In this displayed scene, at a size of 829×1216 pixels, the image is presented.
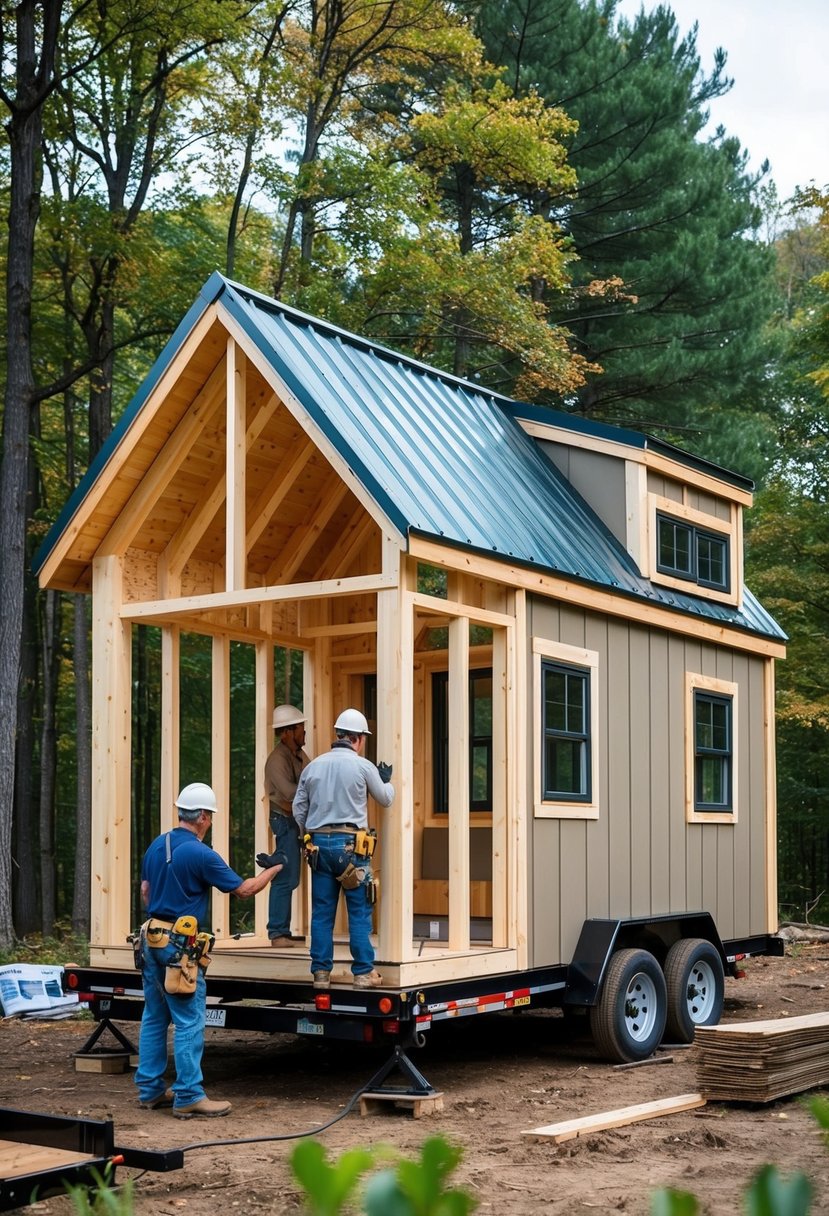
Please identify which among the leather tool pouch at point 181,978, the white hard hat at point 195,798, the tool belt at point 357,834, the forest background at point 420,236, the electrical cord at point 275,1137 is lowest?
the electrical cord at point 275,1137

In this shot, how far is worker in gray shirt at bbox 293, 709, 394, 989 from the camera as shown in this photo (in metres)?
9.07

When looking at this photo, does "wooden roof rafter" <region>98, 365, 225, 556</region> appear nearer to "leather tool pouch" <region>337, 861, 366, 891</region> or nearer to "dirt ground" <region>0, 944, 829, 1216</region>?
"leather tool pouch" <region>337, 861, 366, 891</region>

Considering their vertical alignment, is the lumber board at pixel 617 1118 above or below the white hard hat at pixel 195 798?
below

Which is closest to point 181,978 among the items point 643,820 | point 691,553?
point 643,820

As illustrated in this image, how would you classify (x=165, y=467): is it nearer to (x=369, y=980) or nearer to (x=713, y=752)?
(x=369, y=980)

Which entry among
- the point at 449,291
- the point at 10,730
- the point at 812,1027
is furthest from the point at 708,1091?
the point at 449,291

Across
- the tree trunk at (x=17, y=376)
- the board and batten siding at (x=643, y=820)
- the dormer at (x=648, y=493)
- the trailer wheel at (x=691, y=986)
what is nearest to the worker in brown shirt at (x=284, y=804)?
the board and batten siding at (x=643, y=820)

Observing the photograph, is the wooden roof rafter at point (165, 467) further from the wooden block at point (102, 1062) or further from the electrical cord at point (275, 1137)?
the electrical cord at point (275, 1137)

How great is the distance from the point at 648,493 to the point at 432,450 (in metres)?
2.72

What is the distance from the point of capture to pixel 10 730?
17.2 meters

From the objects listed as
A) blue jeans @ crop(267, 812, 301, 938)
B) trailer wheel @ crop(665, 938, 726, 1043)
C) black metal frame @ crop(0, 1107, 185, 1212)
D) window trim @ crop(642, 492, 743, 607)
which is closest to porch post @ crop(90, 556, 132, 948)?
blue jeans @ crop(267, 812, 301, 938)

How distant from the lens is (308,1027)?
8.96m

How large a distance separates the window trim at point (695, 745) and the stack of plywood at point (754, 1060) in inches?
137

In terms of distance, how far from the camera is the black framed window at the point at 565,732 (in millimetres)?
10688
